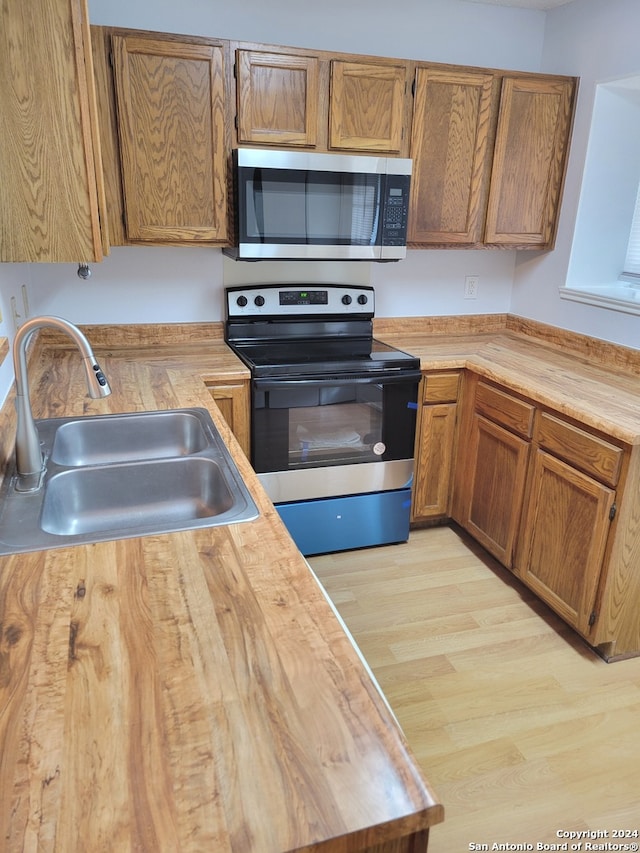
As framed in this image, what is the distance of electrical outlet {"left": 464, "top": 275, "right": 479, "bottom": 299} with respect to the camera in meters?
3.25

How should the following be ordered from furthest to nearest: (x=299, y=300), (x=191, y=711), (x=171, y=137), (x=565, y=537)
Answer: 1. (x=299, y=300)
2. (x=171, y=137)
3. (x=565, y=537)
4. (x=191, y=711)

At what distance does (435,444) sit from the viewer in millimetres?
2846

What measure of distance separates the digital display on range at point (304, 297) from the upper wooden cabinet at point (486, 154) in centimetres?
50

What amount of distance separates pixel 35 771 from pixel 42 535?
583 mm

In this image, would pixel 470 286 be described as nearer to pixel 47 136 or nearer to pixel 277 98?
pixel 277 98

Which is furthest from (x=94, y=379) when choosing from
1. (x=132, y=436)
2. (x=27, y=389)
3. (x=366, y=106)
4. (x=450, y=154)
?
(x=450, y=154)

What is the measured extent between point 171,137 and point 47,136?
956 millimetres

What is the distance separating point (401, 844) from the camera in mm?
739

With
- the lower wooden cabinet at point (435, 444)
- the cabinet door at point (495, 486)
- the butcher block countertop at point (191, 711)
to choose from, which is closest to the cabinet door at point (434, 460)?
the lower wooden cabinet at point (435, 444)

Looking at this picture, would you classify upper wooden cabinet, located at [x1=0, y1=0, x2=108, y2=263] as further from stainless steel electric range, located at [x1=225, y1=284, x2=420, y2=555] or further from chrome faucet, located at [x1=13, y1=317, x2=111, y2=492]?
stainless steel electric range, located at [x1=225, y1=284, x2=420, y2=555]

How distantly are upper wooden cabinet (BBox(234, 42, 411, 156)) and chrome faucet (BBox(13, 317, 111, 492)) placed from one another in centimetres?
146

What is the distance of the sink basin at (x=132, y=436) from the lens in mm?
1796

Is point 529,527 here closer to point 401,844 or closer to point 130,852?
point 401,844

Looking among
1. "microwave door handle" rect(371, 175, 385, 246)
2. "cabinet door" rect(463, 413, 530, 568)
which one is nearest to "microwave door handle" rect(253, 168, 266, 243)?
"microwave door handle" rect(371, 175, 385, 246)
